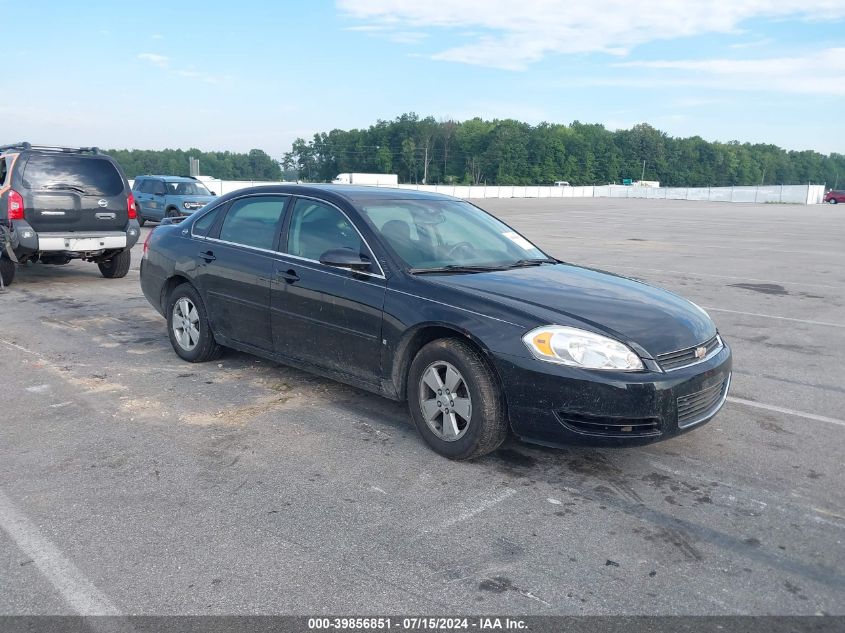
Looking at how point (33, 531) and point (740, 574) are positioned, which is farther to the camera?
point (33, 531)

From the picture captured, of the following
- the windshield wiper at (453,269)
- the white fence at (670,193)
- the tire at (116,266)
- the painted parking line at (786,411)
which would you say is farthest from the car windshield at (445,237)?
the white fence at (670,193)

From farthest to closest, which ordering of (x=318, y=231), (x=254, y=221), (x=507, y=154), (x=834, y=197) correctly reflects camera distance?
(x=507, y=154) < (x=834, y=197) < (x=254, y=221) < (x=318, y=231)

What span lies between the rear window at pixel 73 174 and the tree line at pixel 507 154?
115 metres

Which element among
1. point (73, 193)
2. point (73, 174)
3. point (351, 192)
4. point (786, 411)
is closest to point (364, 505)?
point (351, 192)

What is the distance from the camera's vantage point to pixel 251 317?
590cm

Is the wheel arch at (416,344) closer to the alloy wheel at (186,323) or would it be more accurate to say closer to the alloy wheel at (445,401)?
the alloy wheel at (445,401)

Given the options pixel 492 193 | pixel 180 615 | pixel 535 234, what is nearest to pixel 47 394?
pixel 180 615

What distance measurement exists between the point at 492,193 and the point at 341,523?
239 feet

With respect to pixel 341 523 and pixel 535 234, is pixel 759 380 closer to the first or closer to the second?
pixel 341 523

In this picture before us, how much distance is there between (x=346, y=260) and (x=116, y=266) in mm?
8199

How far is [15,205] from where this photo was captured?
10164 millimetres

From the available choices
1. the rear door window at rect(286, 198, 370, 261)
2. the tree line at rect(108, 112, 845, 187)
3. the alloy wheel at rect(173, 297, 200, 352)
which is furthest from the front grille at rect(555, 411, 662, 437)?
the tree line at rect(108, 112, 845, 187)

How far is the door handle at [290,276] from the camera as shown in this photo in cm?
550

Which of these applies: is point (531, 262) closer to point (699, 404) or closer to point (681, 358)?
point (681, 358)
